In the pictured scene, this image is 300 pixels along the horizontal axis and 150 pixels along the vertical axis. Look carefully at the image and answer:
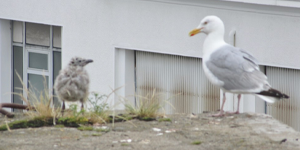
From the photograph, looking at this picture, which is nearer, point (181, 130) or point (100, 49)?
point (181, 130)

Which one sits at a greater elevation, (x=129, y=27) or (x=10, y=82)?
(x=129, y=27)

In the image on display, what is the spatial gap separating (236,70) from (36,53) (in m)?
8.28

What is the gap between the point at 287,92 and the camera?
10.8 metres

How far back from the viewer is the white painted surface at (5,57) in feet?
45.9

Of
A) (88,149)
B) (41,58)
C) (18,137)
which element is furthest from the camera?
(41,58)

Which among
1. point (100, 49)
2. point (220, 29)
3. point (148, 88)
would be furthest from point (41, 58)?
point (220, 29)

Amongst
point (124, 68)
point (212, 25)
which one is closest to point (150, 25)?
point (124, 68)

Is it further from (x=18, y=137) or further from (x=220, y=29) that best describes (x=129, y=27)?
(x=18, y=137)

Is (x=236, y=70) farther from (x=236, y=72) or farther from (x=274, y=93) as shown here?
(x=274, y=93)

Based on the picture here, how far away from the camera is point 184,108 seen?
11.8 m

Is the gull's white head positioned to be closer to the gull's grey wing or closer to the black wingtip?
the gull's grey wing

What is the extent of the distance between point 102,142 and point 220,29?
8.40 feet

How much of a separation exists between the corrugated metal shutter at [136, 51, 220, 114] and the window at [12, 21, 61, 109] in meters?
2.46

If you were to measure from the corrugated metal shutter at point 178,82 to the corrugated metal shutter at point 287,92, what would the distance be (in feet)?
3.75
